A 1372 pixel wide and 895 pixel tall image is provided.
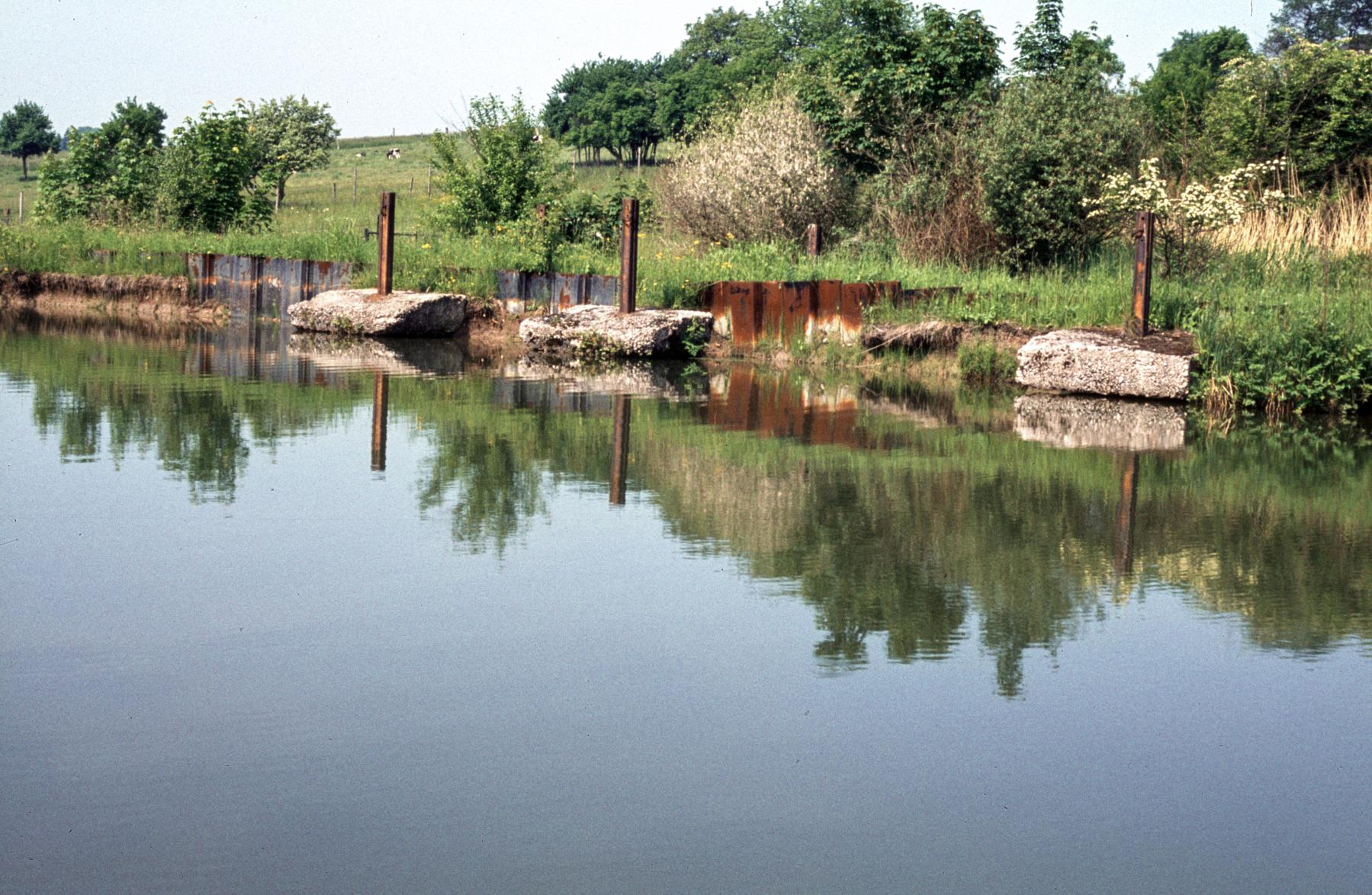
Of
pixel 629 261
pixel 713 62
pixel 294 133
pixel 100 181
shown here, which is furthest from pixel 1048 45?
pixel 713 62

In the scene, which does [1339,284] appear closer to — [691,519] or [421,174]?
[691,519]

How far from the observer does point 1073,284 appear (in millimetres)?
18812

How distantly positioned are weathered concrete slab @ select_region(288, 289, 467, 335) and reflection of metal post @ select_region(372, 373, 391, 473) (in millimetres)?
5696

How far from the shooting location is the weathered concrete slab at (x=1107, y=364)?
51.9ft

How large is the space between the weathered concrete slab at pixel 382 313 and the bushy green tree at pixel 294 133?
151 ft

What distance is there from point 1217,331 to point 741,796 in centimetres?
1285

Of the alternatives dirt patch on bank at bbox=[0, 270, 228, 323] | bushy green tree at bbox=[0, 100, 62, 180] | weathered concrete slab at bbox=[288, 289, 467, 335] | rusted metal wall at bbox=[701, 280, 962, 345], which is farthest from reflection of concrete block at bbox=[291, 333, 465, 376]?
bushy green tree at bbox=[0, 100, 62, 180]

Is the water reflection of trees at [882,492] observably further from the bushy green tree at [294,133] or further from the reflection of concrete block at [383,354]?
the bushy green tree at [294,133]

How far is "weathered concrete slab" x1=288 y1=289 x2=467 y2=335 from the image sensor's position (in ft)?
75.0

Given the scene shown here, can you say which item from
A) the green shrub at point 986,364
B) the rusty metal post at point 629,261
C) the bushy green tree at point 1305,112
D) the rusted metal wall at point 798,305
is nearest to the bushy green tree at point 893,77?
the bushy green tree at point 1305,112

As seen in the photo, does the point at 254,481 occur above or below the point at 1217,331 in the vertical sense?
below

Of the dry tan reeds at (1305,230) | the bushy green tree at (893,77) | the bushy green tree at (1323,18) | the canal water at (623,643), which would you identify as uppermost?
the bushy green tree at (1323,18)

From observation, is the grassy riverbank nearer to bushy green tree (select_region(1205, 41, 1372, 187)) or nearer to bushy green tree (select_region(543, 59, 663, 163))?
bushy green tree (select_region(1205, 41, 1372, 187))

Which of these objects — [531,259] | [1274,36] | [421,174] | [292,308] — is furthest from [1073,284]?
[1274,36]
